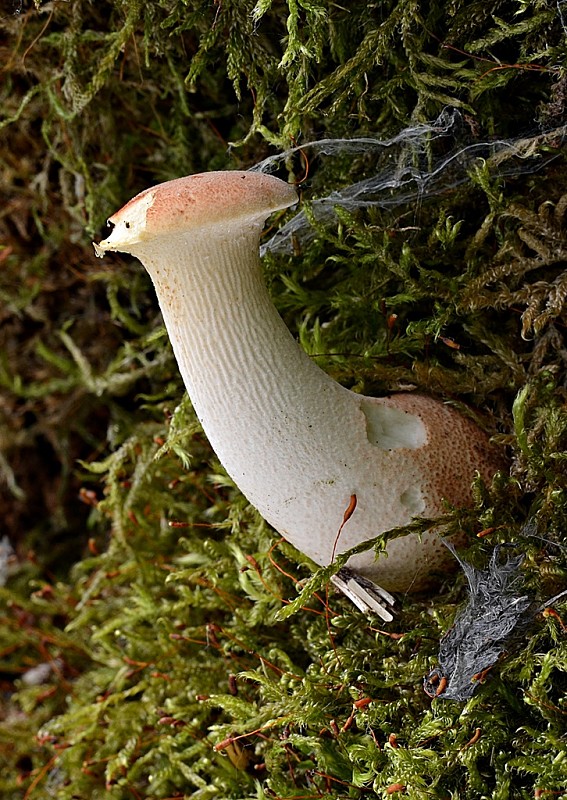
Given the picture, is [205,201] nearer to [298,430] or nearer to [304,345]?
[298,430]

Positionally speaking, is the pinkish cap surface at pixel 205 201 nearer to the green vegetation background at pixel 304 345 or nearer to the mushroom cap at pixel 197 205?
the mushroom cap at pixel 197 205

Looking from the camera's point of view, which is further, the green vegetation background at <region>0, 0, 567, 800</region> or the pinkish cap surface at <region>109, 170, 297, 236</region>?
the green vegetation background at <region>0, 0, 567, 800</region>

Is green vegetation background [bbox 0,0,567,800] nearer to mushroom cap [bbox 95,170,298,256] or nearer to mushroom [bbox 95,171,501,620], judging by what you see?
mushroom [bbox 95,171,501,620]

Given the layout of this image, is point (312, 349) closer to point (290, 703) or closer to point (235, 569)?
point (235, 569)

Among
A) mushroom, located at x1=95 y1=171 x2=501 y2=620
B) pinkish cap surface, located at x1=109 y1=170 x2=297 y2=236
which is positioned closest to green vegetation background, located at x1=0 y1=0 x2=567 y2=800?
mushroom, located at x1=95 y1=171 x2=501 y2=620

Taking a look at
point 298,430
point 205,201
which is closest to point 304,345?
point 298,430
